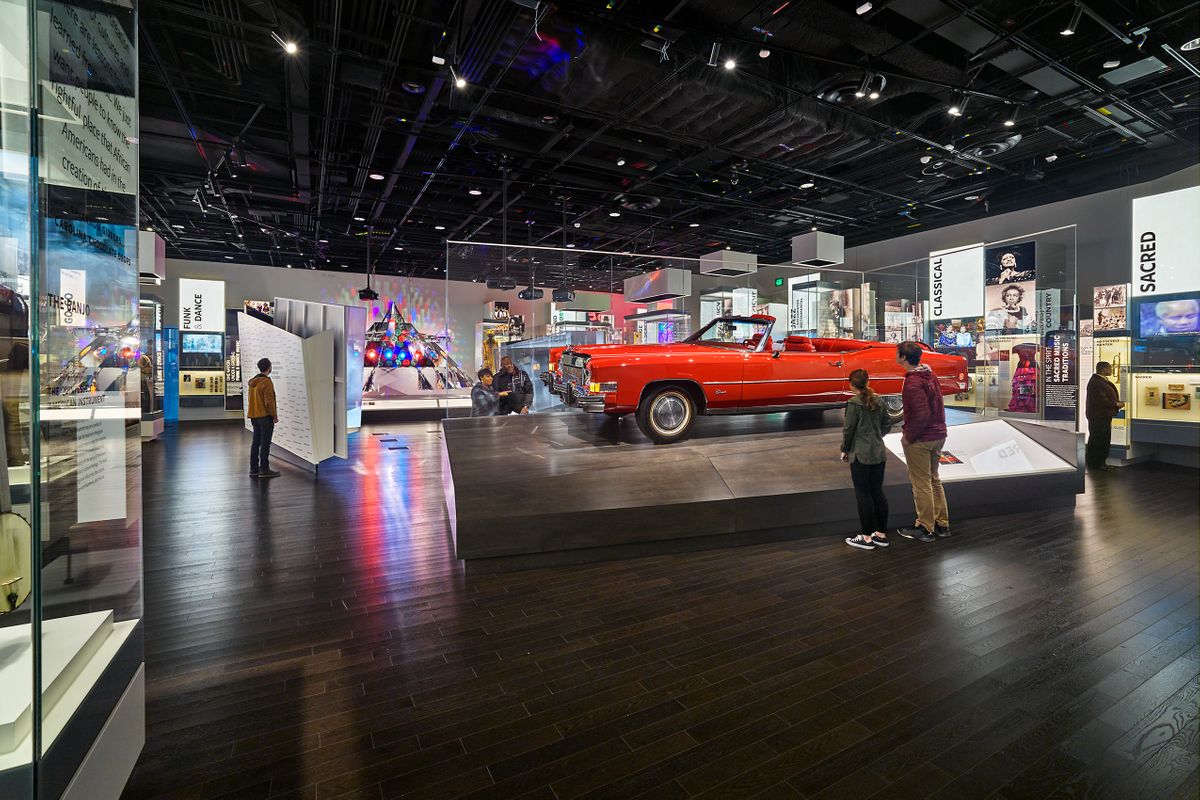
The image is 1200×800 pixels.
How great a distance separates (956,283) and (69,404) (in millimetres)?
9435

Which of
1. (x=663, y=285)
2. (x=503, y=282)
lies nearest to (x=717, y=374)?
(x=663, y=285)

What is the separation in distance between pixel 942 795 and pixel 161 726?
3116mm

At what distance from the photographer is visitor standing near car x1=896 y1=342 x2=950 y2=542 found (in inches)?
188

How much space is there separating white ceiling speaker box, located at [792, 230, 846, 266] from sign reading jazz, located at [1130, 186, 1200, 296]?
4.55 metres

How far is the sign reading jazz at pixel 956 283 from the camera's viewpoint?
7652mm

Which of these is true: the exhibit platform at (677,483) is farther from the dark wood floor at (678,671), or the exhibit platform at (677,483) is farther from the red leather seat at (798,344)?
the red leather seat at (798,344)

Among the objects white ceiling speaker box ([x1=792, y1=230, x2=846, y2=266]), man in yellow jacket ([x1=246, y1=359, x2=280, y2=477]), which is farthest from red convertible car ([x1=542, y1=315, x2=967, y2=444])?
white ceiling speaker box ([x1=792, y1=230, x2=846, y2=266])

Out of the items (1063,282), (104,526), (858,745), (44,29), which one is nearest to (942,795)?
(858,745)

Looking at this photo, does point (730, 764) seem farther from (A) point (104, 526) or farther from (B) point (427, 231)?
(B) point (427, 231)

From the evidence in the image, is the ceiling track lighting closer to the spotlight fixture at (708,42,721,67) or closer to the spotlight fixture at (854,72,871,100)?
the spotlight fixture at (854,72,871,100)

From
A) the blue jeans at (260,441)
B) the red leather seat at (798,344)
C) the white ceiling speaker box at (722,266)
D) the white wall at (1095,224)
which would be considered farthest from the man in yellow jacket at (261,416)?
the white wall at (1095,224)

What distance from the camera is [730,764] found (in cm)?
205

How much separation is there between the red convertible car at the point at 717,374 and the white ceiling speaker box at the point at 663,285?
2.12 m

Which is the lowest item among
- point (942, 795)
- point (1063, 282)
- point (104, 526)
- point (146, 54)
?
point (942, 795)
